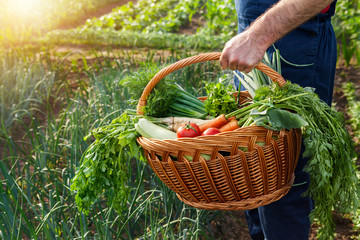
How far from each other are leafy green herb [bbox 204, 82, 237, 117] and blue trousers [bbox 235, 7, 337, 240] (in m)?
0.33

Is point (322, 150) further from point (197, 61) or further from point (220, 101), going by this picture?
point (197, 61)

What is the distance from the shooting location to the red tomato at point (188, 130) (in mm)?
1414

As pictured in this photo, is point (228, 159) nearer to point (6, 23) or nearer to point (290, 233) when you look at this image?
point (290, 233)

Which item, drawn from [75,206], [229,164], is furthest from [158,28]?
[229,164]

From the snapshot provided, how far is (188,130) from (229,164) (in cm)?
18

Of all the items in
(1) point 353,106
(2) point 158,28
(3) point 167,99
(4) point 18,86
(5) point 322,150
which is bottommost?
(1) point 353,106

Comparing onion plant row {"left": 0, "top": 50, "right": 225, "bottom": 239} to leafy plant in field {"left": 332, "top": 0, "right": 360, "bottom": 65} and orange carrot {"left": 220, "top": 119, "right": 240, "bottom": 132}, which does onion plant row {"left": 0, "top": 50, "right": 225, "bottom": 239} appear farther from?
leafy plant in field {"left": 332, "top": 0, "right": 360, "bottom": 65}

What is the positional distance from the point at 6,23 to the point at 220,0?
294 cm

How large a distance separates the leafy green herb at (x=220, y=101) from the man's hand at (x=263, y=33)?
140 millimetres

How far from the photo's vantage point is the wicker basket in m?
1.31

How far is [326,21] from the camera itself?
1.81 m

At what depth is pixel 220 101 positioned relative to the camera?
5.13 ft

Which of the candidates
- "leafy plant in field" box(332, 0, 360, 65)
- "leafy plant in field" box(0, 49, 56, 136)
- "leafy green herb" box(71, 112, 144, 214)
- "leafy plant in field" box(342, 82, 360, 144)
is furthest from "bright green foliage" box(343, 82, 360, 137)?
"leafy plant in field" box(0, 49, 56, 136)

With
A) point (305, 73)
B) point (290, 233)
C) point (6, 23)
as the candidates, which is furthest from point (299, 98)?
point (6, 23)
